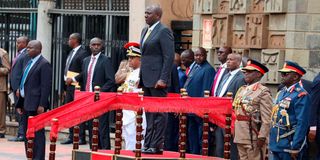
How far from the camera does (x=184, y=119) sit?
12836 millimetres

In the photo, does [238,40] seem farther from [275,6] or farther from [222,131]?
[222,131]

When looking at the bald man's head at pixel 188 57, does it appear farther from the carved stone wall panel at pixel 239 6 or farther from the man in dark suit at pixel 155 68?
the man in dark suit at pixel 155 68

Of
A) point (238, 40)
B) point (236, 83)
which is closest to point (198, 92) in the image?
point (238, 40)

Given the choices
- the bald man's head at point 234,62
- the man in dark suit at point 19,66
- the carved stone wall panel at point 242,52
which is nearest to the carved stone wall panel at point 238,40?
the carved stone wall panel at point 242,52

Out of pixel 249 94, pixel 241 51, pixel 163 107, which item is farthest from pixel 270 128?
pixel 241 51

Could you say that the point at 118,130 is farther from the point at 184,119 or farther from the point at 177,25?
the point at 177,25

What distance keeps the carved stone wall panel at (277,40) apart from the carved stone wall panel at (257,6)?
468 millimetres

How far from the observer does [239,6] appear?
55.9ft

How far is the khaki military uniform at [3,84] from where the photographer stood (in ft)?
69.4

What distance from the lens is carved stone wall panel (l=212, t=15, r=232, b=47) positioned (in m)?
17.3

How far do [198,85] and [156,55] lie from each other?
9.57 feet

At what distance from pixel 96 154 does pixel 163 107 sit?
116cm

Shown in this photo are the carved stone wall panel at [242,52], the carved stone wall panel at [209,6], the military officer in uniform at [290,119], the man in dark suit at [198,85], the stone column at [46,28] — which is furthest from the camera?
the stone column at [46,28]

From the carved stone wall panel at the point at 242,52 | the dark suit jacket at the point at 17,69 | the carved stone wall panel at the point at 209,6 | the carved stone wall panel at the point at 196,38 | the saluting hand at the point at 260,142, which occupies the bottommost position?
the saluting hand at the point at 260,142
